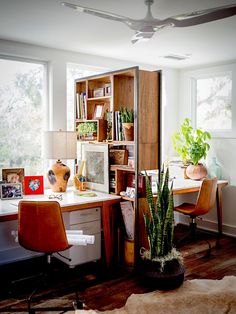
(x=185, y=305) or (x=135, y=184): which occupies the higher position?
(x=135, y=184)

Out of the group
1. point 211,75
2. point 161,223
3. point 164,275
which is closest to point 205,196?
point 161,223

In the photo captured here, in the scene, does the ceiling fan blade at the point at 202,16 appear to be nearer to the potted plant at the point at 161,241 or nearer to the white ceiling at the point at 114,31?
the white ceiling at the point at 114,31

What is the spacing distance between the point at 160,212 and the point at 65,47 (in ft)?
7.27

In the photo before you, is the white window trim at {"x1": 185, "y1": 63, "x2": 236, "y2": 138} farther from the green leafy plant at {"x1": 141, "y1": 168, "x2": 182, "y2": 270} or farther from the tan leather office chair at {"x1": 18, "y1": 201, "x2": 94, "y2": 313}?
the tan leather office chair at {"x1": 18, "y1": 201, "x2": 94, "y2": 313}

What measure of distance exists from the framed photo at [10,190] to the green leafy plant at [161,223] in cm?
133

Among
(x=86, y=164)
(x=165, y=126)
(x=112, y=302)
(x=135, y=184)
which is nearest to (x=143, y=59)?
(x=165, y=126)

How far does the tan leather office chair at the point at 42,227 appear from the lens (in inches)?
111

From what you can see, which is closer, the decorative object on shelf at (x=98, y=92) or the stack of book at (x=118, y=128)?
the stack of book at (x=118, y=128)

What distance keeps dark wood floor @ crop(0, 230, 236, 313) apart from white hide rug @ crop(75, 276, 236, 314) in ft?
0.38

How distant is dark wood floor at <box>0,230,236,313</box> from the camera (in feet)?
10.2

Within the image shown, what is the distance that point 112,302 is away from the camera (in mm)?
3057

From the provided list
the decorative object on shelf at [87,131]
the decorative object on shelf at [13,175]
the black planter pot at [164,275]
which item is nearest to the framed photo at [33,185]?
the decorative object on shelf at [13,175]

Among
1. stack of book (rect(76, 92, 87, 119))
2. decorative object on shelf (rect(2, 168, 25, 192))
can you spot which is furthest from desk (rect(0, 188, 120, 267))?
stack of book (rect(76, 92, 87, 119))

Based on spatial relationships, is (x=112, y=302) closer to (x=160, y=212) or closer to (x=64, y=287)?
(x=64, y=287)
